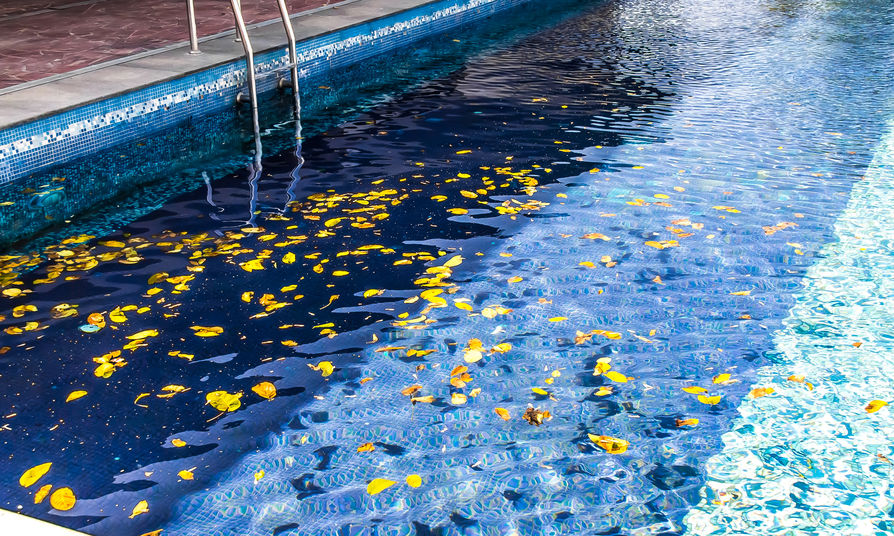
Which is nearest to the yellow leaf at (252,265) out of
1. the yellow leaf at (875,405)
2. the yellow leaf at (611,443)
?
the yellow leaf at (611,443)

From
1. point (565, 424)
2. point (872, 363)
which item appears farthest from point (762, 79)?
point (565, 424)

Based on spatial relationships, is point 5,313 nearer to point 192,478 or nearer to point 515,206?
point 192,478

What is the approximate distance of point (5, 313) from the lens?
334cm

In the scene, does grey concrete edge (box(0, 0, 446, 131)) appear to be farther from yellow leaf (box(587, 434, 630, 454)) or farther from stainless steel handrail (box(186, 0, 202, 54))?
yellow leaf (box(587, 434, 630, 454))

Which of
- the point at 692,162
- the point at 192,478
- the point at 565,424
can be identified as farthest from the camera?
the point at 692,162

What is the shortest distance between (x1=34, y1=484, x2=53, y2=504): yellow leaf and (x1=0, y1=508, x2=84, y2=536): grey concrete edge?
21 cm

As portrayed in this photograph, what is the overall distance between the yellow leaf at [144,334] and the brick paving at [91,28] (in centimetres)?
311

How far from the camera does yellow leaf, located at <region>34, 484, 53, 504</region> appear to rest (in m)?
2.35

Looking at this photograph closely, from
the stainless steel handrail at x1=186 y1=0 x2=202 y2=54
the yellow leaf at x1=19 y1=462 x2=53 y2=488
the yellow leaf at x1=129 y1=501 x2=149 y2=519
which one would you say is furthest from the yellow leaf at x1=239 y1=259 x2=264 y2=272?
the stainless steel handrail at x1=186 y1=0 x2=202 y2=54

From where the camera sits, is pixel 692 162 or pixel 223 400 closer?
pixel 223 400

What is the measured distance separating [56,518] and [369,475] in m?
0.89

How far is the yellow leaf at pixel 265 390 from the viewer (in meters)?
2.84

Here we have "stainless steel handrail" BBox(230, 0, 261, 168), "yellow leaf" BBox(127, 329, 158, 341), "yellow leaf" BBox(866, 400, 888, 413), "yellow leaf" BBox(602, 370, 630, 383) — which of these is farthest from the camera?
"stainless steel handrail" BBox(230, 0, 261, 168)

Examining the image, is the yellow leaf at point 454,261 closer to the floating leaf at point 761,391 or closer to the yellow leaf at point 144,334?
the yellow leaf at point 144,334
